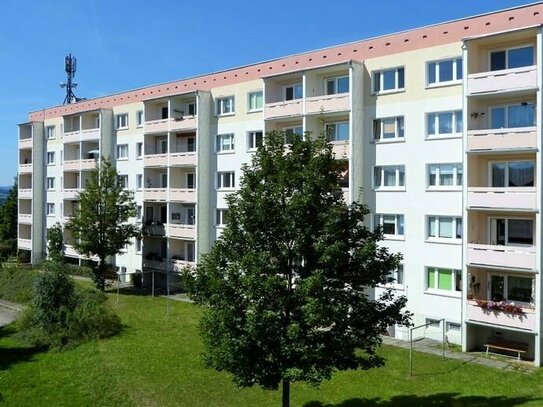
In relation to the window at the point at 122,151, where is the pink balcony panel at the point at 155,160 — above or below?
below

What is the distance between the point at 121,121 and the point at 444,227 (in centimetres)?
3063

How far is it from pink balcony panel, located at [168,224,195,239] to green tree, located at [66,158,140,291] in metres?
2.96

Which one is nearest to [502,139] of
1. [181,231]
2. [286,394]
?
[286,394]

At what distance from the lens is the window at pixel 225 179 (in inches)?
1542

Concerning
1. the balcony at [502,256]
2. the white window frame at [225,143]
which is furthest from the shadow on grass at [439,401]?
the white window frame at [225,143]

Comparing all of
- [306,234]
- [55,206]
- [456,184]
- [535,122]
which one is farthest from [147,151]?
[306,234]

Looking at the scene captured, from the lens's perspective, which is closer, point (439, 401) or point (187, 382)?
point (439, 401)

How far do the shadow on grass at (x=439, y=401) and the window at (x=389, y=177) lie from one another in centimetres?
1258

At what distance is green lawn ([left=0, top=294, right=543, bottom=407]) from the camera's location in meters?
19.6

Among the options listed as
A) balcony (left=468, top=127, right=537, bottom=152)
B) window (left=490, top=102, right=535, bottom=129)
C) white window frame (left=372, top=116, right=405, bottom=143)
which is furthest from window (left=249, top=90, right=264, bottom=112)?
window (left=490, top=102, right=535, bottom=129)

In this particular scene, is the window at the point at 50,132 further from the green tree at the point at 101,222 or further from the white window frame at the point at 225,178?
the white window frame at the point at 225,178

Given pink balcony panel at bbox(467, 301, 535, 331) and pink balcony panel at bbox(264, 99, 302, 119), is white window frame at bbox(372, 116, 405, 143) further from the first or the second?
pink balcony panel at bbox(467, 301, 535, 331)

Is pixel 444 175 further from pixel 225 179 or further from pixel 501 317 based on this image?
pixel 225 179

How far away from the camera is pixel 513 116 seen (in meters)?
25.7
